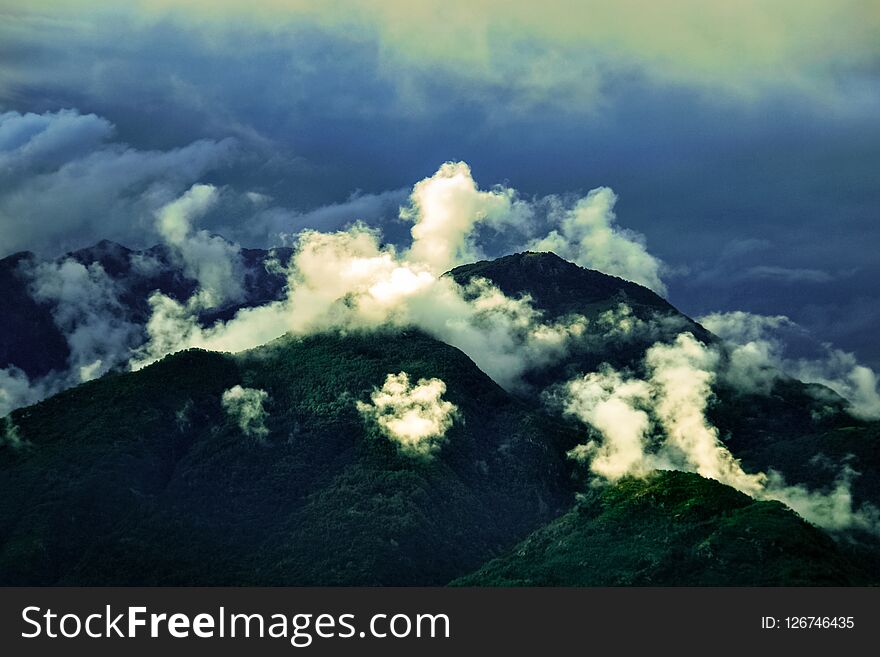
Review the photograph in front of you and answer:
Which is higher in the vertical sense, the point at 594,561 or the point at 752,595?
the point at 594,561

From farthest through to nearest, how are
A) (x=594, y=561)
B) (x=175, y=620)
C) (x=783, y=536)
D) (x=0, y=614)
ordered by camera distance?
(x=594, y=561), (x=783, y=536), (x=0, y=614), (x=175, y=620)

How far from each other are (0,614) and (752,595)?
82.8 meters

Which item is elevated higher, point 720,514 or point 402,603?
point 720,514

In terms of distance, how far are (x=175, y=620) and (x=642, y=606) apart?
49441 mm

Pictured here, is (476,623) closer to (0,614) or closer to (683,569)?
(0,614)

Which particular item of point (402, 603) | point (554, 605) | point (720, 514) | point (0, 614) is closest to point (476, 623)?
point (554, 605)

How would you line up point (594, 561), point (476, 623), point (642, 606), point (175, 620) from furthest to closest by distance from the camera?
point (594, 561) < point (476, 623) < point (642, 606) < point (175, 620)

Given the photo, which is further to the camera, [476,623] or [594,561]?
[594,561]

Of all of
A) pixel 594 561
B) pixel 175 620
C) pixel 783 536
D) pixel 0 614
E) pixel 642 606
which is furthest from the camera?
pixel 594 561

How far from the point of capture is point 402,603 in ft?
304

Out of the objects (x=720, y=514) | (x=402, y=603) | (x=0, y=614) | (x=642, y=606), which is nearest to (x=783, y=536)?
(x=720, y=514)

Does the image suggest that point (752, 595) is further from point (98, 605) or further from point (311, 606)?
point (98, 605)

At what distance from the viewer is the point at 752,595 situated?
107438 millimetres

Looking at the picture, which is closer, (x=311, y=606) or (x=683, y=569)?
(x=311, y=606)
